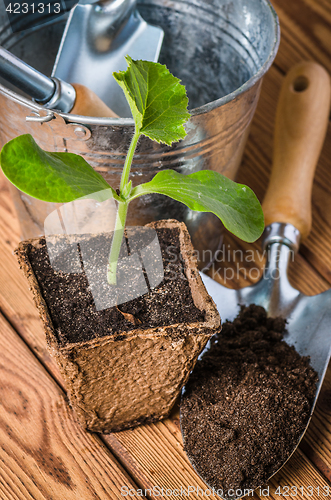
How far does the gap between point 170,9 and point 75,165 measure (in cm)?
54

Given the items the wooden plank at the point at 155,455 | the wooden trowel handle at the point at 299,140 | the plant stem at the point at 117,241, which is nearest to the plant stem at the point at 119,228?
the plant stem at the point at 117,241

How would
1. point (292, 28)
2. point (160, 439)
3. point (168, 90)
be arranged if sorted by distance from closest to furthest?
point (168, 90) → point (160, 439) → point (292, 28)

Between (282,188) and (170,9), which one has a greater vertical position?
(170,9)

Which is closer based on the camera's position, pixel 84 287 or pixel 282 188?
pixel 84 287

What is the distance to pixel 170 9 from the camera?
830mm

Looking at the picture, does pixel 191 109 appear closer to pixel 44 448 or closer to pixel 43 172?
pixel 43 172

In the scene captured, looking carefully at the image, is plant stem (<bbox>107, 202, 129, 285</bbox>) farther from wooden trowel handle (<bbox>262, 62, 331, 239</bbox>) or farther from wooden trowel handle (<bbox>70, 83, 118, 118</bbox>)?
wooden trowel handle (<bbox>262, 62, 331, 239</bbox>)

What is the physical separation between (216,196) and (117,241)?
0.11 m

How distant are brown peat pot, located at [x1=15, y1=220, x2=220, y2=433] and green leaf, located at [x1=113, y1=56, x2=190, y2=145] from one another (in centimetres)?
16

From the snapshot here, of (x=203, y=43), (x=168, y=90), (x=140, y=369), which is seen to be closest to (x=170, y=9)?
(x=203, y=43)

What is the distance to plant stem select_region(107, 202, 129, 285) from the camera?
18.4 inches

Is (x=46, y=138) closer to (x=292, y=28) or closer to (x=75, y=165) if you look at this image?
(x=75, y=165)

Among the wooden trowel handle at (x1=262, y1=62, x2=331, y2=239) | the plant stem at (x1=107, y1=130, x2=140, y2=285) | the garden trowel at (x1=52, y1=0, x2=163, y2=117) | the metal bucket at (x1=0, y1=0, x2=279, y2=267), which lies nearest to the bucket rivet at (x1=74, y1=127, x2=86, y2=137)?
the metal bucket at (x1=0, y1=0, x2=279, y2=267)

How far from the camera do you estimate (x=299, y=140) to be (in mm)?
837
